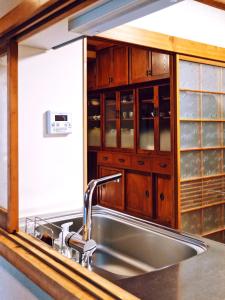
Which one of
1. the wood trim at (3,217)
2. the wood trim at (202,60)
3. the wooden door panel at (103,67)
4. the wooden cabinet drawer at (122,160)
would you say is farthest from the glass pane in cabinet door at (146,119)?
the wood trim at (3,217)

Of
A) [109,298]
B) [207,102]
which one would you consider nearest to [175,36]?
[207,102]

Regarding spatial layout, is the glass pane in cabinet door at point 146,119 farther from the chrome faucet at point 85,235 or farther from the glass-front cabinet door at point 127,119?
the chrome faucet at point 85,235

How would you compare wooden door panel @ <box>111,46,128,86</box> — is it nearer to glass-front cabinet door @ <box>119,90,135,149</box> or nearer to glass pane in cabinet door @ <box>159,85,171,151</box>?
glass-front cabinet door @ <box>119,90,135,149</box>

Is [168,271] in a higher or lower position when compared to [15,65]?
lower

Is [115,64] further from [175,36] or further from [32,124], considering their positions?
[32,124]

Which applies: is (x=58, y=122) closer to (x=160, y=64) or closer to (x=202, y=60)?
(x=202, y=60)

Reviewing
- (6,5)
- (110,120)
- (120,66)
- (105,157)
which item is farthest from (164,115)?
(6,5)

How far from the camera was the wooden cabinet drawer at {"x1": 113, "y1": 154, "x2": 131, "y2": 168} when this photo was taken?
425 cm

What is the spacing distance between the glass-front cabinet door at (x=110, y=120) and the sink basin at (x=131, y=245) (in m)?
2.62

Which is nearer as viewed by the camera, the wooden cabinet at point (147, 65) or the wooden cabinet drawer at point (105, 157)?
the wooden cabinet at point (147, 65)

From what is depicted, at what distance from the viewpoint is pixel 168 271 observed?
1125 millimetres

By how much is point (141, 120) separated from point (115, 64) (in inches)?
31.0

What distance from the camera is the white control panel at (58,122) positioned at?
5.79 ft

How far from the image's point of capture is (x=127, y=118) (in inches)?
171
